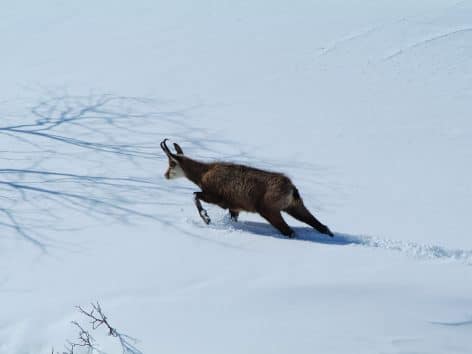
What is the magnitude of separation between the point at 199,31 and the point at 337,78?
4488mm

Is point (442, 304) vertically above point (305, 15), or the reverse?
point (305, 15)

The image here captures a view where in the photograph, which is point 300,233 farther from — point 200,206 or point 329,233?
point 200,206

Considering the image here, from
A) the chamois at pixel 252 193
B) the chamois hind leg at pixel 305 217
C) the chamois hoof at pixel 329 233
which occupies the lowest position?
the chamois hoof at pixel 329 233

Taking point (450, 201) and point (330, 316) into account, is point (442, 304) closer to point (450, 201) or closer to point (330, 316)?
point (330, 316)

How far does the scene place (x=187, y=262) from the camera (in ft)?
19.2

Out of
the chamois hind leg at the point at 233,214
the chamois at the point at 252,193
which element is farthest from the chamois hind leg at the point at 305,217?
the chamois hind leg at the point at 233,214

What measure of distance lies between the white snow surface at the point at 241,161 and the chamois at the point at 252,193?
205mm

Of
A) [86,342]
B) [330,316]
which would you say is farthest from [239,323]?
[86,342]

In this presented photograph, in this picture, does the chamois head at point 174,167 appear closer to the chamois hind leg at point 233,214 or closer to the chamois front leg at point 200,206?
the chamois front leg at point 200,206

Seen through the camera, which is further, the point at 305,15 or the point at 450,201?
the point at 305,15

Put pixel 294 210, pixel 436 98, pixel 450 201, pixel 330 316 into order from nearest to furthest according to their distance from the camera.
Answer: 1. pixel 330 316
2. pixel 294 210
3. pixel 450 201
4. pixel 436 98

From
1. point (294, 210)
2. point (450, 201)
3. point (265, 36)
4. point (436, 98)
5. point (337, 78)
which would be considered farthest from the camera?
point (265, 36)

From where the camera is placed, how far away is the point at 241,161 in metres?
9.16

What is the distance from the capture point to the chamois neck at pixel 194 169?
6.94 metres
